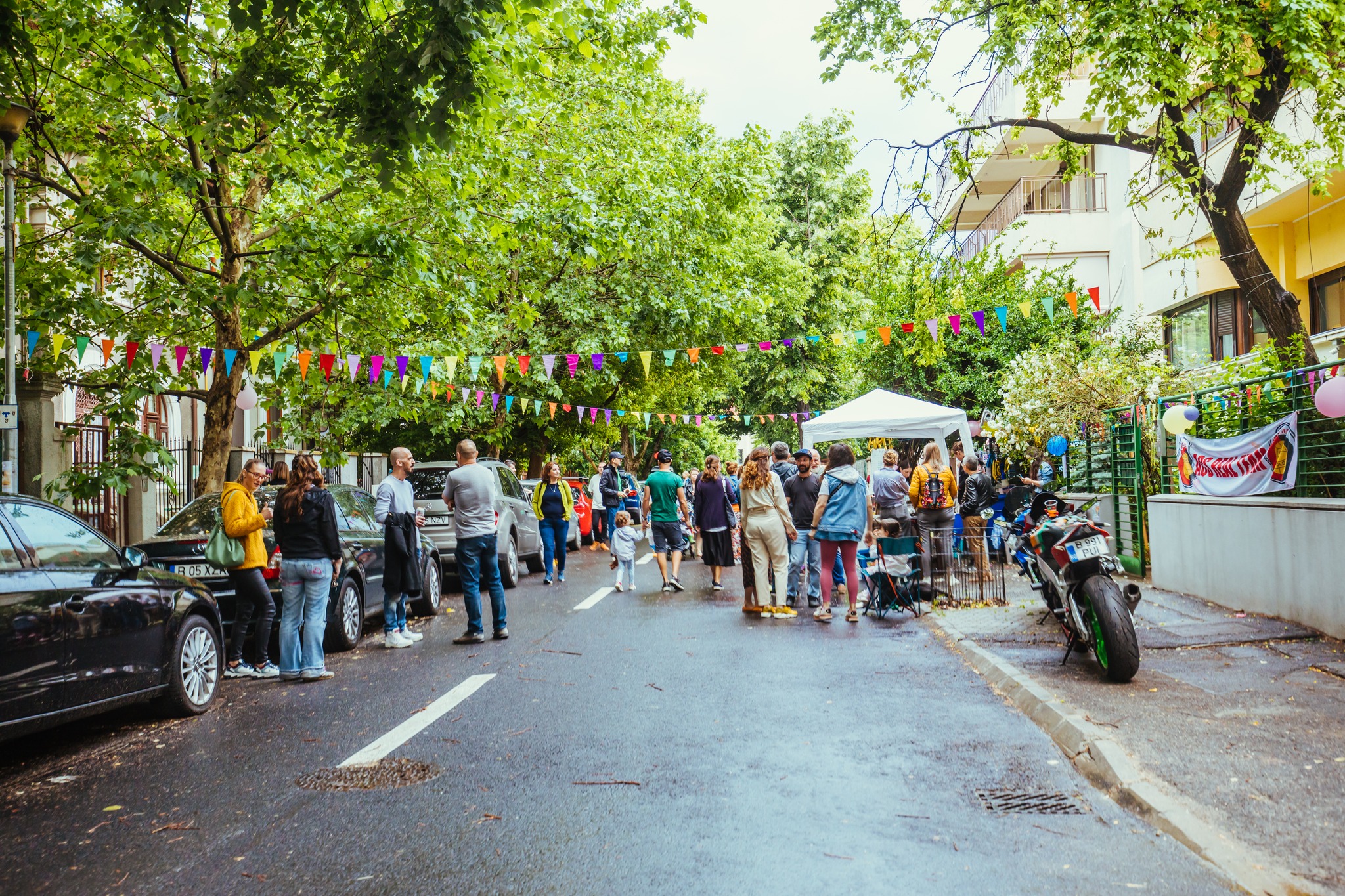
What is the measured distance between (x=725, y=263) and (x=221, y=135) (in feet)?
50.5

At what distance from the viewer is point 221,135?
9.37 metres

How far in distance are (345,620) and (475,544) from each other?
53.0 inches

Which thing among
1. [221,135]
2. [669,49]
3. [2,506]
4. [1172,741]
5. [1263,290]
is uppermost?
[669,49]

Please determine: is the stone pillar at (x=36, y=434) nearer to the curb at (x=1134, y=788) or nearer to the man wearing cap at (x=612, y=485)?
the man wearing cap at (x=612, y=485)

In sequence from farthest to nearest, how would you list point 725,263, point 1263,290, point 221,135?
point 725,263 → point 1263,290 → point 221,135

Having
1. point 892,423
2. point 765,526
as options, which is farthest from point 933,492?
point 892,423

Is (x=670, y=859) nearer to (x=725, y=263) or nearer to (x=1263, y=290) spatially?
(x=1263, y=290)

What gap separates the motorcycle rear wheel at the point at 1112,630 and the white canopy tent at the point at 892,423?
10.4 metres

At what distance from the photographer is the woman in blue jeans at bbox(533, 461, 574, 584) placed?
50.7 ft

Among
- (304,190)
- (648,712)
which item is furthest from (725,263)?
(648,712)

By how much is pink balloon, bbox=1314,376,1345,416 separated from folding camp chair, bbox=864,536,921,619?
13.3 ft

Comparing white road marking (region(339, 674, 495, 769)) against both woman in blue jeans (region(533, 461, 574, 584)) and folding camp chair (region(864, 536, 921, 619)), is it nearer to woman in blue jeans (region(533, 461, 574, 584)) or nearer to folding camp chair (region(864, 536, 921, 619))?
folding camp chair (region(864, 536, 921, 619))

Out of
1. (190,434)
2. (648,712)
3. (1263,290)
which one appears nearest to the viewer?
(648,712)

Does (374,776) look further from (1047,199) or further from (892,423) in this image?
(1047,199)
